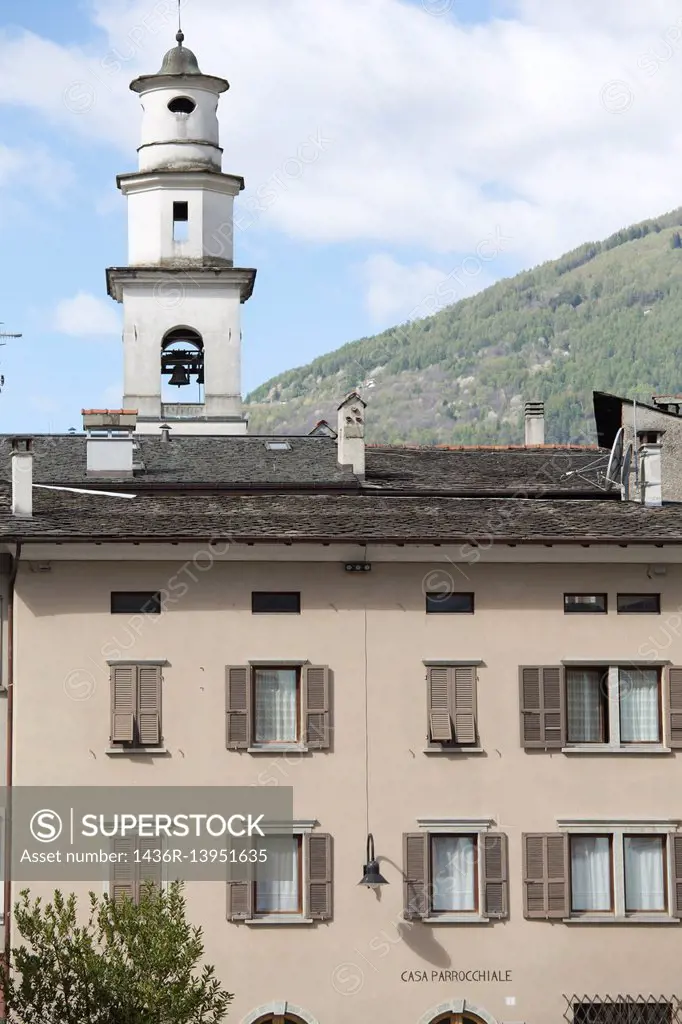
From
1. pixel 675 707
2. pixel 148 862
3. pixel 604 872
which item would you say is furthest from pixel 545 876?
pixel 148 862

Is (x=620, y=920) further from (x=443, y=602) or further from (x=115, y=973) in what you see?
(x=115, y=973)

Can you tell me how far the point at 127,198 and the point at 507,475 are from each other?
16629 millimetres

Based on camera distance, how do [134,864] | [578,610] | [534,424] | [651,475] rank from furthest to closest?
[534,424]
[651,475]
[578,610]
[134,864]

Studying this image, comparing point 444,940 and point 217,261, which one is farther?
point 217,261

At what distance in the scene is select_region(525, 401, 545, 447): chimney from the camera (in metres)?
51.6

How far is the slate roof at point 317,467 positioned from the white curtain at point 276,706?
912cm

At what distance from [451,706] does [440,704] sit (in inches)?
7.1

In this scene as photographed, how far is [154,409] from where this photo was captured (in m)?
51.0

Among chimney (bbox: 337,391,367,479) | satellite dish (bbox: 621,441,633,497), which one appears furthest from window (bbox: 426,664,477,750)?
chimney (bbox: 337,391,367,479)

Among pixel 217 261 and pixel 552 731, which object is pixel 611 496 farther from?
pixel 217 261

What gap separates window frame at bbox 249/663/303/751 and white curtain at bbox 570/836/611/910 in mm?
4779

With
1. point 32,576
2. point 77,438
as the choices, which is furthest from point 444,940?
point 77,438

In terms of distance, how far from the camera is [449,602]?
1232 inches

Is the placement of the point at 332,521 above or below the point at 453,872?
above
